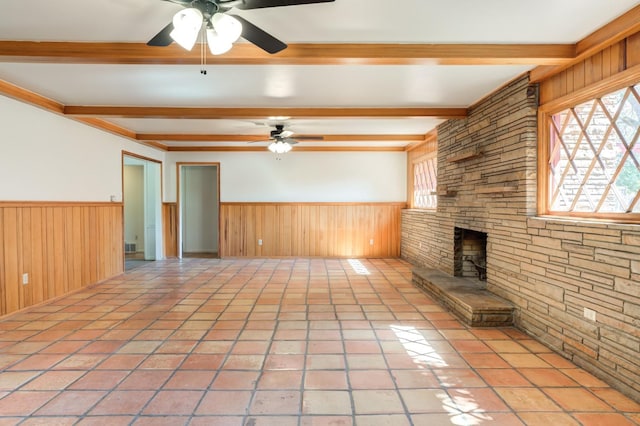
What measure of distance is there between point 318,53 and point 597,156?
2367mm

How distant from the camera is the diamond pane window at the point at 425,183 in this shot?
6.55 meters

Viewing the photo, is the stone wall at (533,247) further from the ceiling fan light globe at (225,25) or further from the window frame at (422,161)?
the ceiling fan light globe at (225,25)

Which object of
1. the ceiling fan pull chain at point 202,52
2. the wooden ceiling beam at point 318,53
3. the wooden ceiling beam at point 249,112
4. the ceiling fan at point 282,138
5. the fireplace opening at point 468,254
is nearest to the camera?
the ceiling fan pull chain at point 202,52

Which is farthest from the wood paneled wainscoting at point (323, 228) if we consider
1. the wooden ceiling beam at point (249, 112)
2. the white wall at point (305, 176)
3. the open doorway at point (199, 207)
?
the wooden ceiling beam at point (249, 112)

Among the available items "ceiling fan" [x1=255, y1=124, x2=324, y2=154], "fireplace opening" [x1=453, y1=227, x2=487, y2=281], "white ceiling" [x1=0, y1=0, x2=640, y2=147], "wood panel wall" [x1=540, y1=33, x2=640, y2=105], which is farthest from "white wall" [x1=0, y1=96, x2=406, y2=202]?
"wood panel wall" [x1=540, y1=33, x2=640, y2=105]

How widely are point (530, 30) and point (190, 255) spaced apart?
7.77 metres

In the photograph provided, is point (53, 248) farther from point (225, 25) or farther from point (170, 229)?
point (225, 25)

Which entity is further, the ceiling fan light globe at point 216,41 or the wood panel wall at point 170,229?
the wood panel wall at point 170,229

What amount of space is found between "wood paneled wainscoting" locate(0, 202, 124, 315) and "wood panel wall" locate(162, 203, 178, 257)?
1884mm

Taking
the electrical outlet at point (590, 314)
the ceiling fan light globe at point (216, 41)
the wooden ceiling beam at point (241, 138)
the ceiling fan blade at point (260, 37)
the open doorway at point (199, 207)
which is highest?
the wooden ceiling beam at point (241, 138)

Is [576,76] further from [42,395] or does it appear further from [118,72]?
[42,395]

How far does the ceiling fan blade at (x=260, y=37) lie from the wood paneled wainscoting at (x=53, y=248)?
3460mm

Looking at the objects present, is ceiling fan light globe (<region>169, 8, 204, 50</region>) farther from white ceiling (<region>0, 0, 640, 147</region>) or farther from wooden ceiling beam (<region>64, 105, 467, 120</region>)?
wooden ceiling beam (<region>64, 105, 467, 120</region>)

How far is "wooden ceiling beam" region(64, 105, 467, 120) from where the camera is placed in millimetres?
4660
